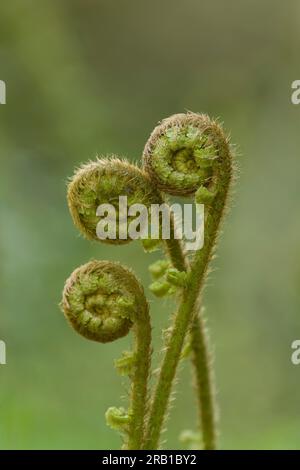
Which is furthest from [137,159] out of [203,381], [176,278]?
[176,278]

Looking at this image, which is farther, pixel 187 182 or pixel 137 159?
pixel 137 159

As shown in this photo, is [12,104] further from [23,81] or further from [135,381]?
[135,381]

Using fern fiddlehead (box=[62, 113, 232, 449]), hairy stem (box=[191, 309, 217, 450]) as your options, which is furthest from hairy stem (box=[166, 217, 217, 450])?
fern fiddlehead (box=[62, 113, 232, 449])

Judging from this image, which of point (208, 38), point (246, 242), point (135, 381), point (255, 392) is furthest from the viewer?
point (208, 38)

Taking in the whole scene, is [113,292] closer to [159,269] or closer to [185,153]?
[159,269]

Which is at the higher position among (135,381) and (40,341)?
(40,341)

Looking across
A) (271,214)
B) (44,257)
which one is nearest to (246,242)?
(271,214)
